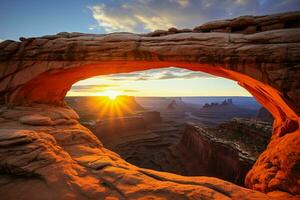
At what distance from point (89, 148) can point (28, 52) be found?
22.7 ft

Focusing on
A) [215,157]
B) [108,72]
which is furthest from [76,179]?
[215,157]

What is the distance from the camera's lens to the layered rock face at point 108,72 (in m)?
6.41

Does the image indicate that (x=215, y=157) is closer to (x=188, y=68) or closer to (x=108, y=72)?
(x=188, y=68)

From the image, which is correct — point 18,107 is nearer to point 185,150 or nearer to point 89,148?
point 89,148

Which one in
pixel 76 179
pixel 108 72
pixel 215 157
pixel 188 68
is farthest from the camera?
pixel 215 157

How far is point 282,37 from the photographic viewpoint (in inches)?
314

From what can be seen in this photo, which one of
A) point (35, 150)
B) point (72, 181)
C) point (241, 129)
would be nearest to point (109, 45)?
point (35, 150)

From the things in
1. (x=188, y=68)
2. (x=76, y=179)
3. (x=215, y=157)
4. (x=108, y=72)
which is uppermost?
(x=188, y=68)

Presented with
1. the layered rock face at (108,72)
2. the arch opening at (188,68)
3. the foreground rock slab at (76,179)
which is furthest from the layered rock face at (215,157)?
the foreground rock slab at (76,179)

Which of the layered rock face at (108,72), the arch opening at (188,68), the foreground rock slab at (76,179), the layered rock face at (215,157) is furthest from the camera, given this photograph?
the layered rock face at (215,157)

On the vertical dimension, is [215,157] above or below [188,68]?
below

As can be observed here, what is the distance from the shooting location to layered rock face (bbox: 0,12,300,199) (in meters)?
6.41

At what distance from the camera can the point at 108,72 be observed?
12484 millimetres

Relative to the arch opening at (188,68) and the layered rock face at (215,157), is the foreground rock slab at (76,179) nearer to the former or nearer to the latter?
the arch opening at (188,68)
